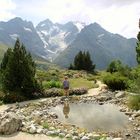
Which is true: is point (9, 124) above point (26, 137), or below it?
above

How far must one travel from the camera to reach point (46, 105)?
1231 inches

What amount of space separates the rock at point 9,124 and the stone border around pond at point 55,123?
15.0 inches

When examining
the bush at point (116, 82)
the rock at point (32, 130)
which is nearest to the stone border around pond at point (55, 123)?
the rock at point (32, 130)

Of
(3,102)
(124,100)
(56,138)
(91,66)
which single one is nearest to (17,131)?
(56,138)

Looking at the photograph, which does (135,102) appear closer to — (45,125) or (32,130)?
(45,125)

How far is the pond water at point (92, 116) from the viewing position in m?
23.5

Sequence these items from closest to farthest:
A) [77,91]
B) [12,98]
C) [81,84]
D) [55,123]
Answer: [55,123] < [12,98] < [77,91] < [81,84]

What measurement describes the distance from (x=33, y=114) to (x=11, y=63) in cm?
984

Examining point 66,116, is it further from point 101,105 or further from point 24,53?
point 24,53

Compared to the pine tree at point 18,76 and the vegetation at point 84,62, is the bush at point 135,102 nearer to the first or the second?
the pine tree at point 18,76

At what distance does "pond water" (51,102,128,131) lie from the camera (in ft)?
77.1

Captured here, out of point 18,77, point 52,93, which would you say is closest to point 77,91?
point 52,93

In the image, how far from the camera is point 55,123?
23500 mm

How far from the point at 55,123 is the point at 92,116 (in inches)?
162
